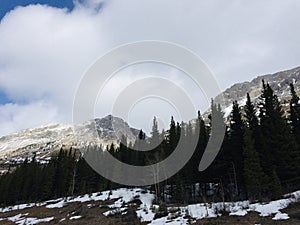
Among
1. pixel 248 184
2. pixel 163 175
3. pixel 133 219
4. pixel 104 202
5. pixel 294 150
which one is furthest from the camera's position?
pixel 163 175

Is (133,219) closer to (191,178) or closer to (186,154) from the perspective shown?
(191,178)

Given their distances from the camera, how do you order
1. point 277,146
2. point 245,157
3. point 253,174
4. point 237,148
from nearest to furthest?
point 253,174
point 277,146
point 245,157
point 237,148

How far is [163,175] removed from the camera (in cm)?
4541

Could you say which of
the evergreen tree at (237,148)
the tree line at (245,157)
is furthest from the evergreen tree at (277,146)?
the evergreen tree at (237,148)

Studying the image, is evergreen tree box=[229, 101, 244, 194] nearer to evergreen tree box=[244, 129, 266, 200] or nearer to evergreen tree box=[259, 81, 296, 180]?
evergreen tree box=[259, 81, 296, 180]

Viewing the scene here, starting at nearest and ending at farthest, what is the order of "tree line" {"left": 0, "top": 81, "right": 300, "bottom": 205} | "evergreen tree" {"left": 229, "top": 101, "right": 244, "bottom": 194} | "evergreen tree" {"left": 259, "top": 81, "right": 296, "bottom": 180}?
1. "tree line" {"left": 0, "top": 81, "right": 300, "bottom": 205}
2. "evergreen tree" {"left": 259, "top": 81, "right": 296, "bottom": 180}
3. "evergreen tree" {"left": 229, "top": 101, "right": 244, "bottom": 194}

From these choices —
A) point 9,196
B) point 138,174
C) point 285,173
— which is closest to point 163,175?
point 138,174

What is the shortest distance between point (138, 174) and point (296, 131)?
30065mm

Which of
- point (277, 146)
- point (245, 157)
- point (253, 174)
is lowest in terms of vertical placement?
point (253, 174)

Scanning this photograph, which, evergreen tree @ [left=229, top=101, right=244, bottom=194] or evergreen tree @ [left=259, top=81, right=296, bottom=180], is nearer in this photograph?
evergreen tree @ [left=259, top=81, right=296, bottom=180]

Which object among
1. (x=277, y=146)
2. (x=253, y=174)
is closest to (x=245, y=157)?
(x=277, y=146)

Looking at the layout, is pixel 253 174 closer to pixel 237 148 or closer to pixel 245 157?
pixel 245 157

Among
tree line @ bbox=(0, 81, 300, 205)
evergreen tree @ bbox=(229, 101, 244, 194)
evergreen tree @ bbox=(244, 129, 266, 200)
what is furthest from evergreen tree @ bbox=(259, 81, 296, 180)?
evergreen tree @ bbox=(229, 101, 244, 194)

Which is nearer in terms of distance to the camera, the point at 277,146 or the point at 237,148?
the point at 277,146
